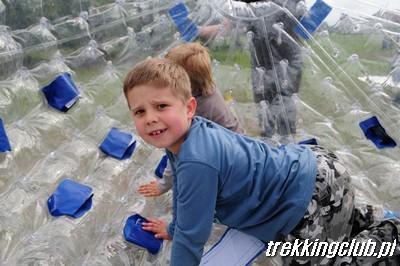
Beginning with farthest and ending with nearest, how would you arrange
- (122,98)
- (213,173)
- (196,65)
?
(122,98) < (196,65) < (213,173)

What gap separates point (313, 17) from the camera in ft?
6.65

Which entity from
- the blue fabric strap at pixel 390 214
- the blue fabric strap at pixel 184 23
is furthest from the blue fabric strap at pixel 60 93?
the blue fabric strap at pixel 390 214

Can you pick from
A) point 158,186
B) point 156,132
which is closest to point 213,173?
point 156,132

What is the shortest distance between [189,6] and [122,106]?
590 millimetres

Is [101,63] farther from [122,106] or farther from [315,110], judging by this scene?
[315,110]

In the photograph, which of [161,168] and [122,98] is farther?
[122,98]

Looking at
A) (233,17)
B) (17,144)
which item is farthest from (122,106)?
(233,17)

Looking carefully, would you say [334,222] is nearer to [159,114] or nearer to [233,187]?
[233,187]

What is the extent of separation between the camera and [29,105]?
77.7 inches

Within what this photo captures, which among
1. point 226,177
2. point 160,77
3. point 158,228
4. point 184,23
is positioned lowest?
point 158,228

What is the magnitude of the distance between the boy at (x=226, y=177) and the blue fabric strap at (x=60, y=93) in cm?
90

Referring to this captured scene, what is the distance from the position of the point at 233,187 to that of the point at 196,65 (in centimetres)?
52

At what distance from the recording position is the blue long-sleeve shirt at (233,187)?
1.06 meters

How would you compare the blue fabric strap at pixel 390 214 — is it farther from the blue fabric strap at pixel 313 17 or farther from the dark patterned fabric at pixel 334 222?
the blue fabric strap at pixel 313 17
